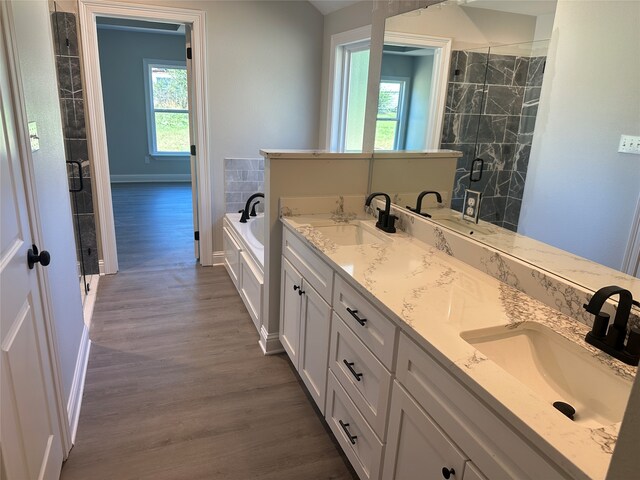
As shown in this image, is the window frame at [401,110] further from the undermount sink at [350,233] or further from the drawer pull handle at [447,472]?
the drawer pull handle at [447,472]

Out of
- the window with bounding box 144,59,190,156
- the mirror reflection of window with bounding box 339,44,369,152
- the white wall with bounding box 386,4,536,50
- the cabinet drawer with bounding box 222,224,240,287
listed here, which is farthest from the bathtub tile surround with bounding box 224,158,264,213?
the window with bounding box 144,59,190,156

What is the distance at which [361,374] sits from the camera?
167 cm

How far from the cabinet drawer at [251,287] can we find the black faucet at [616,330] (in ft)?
6.27

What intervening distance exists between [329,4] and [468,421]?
3.58m

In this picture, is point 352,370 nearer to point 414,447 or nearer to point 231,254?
point 414,447

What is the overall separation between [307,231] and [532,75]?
1153 millimetres

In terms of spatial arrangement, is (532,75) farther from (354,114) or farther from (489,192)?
(354,114)

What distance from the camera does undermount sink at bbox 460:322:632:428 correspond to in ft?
3.62

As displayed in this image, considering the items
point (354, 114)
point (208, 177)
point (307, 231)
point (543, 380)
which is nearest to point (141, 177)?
point (208, 177)

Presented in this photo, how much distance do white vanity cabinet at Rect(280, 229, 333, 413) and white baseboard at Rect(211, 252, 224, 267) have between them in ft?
5.74

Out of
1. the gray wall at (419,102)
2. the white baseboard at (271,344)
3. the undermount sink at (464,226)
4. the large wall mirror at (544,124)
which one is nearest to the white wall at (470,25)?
the large wall mirror at (544,124)

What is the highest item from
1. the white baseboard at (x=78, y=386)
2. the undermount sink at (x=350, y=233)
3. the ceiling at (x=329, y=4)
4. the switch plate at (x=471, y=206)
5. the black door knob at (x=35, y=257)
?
the ceiling at (x=329, y=4)

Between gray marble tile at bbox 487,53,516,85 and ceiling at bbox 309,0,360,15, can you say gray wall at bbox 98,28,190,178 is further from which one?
gray marble tile at bbox 487,53,516,85

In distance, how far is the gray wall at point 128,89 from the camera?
7.51 m
